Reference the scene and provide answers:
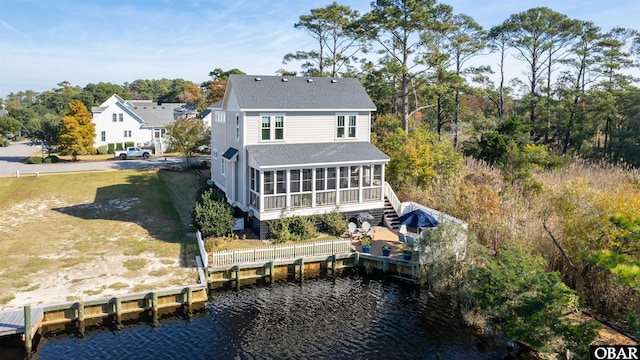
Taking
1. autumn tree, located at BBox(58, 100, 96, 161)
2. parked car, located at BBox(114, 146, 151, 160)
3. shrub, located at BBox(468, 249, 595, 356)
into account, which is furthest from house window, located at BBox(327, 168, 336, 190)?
autumn tree, located at BBox(58, 100, 96, 161)

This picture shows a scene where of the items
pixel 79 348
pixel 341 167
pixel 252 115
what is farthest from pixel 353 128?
pixel 79 348

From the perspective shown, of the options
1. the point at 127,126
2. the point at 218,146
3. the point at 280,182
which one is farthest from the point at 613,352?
the point at 127,126

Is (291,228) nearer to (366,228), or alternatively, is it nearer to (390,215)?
(366,228)

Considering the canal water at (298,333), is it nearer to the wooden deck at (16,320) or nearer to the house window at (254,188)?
the wooden deck at (16,320)

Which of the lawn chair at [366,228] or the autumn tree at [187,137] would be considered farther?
the autumn tree at [187,137]

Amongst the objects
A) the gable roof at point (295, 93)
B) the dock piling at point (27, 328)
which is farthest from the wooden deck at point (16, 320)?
the gable roof at point (295, 93)
